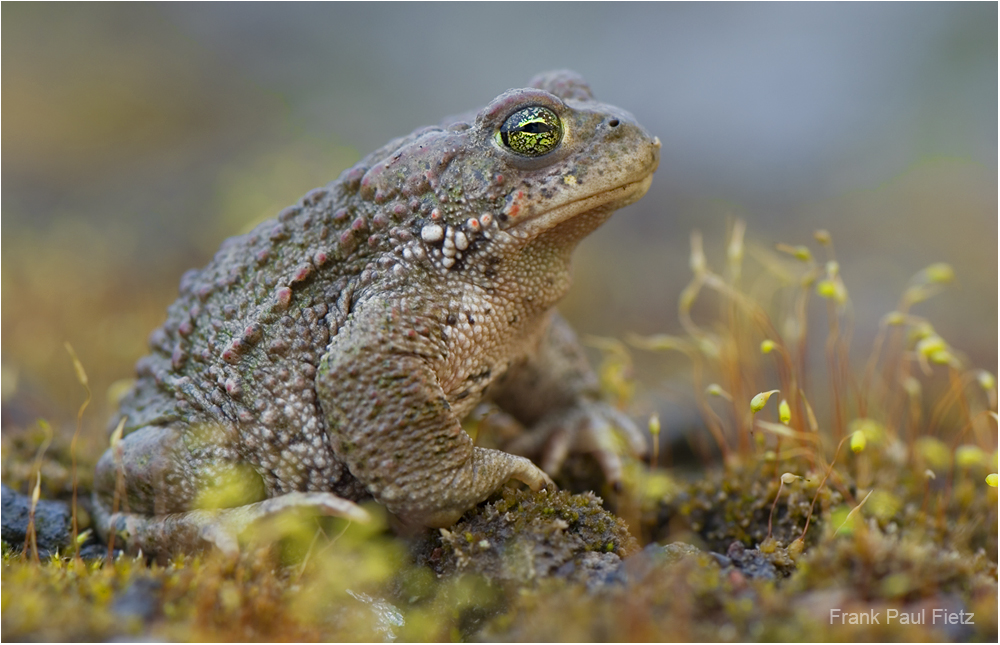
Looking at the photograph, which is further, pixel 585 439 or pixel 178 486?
pixel 585 439

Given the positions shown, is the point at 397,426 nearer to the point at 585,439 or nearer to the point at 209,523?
the point at 209,523

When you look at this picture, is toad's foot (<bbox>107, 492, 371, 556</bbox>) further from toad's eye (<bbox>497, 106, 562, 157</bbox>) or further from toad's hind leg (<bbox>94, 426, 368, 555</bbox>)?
toad's eye (<bbox>497, 106, 562, 157</bbox>)

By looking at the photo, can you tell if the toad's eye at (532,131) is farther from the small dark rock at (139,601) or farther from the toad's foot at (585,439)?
the small dark rock at (139,601)

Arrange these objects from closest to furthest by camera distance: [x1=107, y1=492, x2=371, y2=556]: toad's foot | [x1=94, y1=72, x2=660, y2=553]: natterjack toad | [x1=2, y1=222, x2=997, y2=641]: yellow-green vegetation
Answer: [x1=2, y1=222, x2=997, y2=641]: yellow-green vegetation < [x1=107, y1=492, x2=371, y2=556]: toad's foot < [x1=94, y1=72, x2=660, y2=553]: natterjack toad

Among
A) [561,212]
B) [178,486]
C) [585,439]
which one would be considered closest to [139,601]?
[178,486]

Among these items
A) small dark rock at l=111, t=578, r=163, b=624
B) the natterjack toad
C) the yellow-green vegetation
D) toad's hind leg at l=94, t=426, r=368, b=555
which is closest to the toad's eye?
the natterjack toad

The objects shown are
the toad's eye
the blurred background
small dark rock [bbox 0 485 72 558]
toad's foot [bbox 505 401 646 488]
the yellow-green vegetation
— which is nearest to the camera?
the yellow-green vegetation

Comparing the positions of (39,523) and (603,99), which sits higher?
(603,99)

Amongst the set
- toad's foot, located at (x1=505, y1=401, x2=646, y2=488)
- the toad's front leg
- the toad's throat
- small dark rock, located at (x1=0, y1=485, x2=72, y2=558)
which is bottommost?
toad's foot, located at (x1=505, y1=401, x2=646, y2=488)
